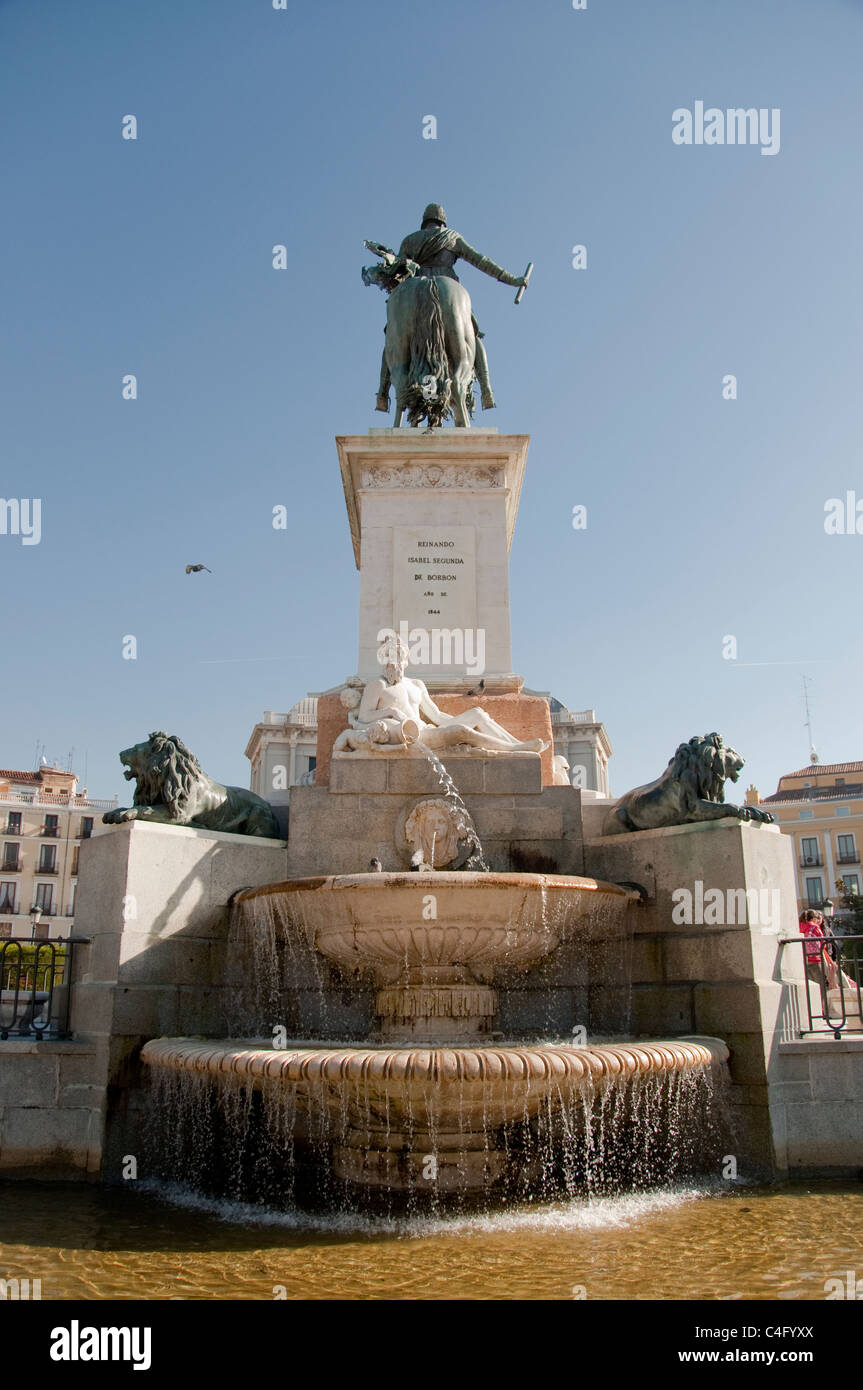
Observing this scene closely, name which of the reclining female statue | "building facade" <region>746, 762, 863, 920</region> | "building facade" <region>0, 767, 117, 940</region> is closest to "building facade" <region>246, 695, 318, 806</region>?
"building facade" <region>0, 767, 117, 940</region>

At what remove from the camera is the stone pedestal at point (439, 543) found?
12.1 meters

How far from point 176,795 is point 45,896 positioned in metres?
61.7

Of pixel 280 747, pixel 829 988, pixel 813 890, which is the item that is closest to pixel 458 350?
pixel 829 988

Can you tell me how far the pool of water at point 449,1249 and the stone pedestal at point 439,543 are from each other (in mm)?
6194

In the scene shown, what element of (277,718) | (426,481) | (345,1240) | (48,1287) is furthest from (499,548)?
(277,718)

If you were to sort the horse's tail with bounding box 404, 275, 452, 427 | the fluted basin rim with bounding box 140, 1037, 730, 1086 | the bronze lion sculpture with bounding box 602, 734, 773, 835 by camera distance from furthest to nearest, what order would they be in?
the horse's tail with bounding box 404, 275, 452, 427 < the bronze lion sculpture with bounding box 602, 734, 773, 835 < the fluted basin rim with bounding box 140, 1037, 730, 1086

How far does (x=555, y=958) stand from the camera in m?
8.96

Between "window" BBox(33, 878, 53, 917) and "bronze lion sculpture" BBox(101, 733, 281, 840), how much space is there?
6018 centimetres

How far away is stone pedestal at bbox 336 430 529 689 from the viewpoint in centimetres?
1211

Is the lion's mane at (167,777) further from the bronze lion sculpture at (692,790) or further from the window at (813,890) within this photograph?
the window at (813,890)

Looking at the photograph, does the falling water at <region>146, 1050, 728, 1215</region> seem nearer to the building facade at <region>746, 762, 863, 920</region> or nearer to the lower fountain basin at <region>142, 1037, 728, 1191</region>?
the lower fountain basin at <region>142, 1037, 728, 1191</region>

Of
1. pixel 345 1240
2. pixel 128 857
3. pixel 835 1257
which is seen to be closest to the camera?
pixel 835 1257
